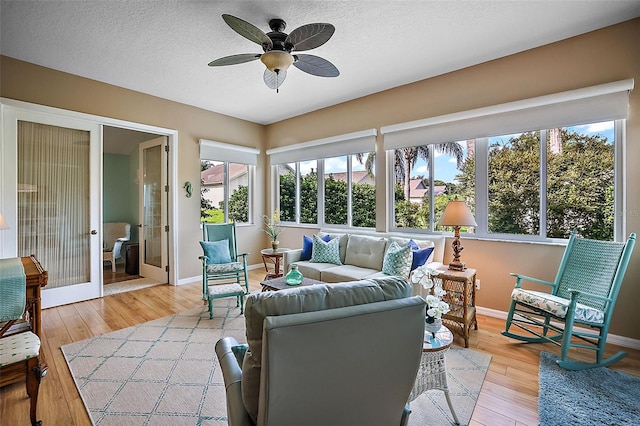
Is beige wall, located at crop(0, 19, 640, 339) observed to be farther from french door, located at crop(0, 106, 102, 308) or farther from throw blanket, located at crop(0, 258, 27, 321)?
throw blanket, located at crop(0, 258, 27, 321)

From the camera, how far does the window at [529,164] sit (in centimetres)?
285

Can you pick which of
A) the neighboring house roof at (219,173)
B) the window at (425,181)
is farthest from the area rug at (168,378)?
the neighboring house roof at (219,173)

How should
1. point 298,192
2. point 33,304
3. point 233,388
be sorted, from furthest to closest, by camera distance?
A: point 298,192
point 33,304
point 233,388

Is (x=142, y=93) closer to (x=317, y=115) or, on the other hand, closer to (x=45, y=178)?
(x=45, y=178)

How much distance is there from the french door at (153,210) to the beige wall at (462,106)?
303 millimetres

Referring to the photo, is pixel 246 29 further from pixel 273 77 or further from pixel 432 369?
pixel 432 369

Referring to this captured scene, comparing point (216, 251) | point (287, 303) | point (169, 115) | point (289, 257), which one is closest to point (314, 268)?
point (289, 257)

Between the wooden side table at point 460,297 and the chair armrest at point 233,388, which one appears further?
the wooden side table at point 460,297

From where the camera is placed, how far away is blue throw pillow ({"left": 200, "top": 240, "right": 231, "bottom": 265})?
13.0 feet

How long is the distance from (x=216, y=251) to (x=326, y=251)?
58.7 inches

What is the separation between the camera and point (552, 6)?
2.47m

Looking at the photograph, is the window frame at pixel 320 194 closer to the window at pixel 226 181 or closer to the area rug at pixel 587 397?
the window at pixel 226 181

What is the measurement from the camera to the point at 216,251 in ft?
13.2

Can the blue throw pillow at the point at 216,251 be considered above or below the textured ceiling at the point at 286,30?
below
